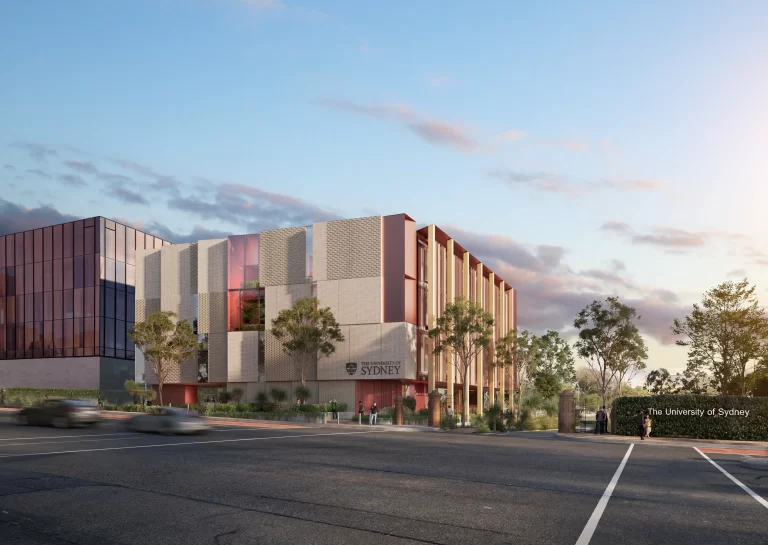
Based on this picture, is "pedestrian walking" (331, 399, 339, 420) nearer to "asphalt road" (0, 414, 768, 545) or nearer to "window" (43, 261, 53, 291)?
"asphalt road" (0, 414, 768, 545)

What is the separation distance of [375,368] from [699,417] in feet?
93.5

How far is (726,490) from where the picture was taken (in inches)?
618

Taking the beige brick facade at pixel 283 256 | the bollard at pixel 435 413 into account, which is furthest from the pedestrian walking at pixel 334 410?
the beige brick facade at pixel 283 256

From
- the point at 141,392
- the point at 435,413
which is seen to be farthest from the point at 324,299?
the point at 141,392

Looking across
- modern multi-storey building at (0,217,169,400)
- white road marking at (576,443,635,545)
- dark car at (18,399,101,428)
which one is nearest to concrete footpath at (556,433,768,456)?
white road marking at (576,443,635,545)

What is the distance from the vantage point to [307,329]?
55.6m

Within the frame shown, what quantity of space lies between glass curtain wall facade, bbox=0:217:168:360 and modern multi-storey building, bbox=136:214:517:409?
Answer: 6.13 meters

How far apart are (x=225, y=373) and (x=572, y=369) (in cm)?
4854

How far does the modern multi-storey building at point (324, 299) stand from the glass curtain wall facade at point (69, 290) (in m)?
6.13

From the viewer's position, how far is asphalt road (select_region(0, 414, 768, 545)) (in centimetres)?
977

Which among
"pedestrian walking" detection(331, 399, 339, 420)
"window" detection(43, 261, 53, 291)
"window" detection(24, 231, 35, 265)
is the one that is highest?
"window" detection(24, 231, 35, 265)

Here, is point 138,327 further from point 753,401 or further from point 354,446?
point 753,401

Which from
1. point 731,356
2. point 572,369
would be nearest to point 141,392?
point 731,356

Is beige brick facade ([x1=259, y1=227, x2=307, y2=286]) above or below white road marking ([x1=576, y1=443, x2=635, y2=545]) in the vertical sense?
above
